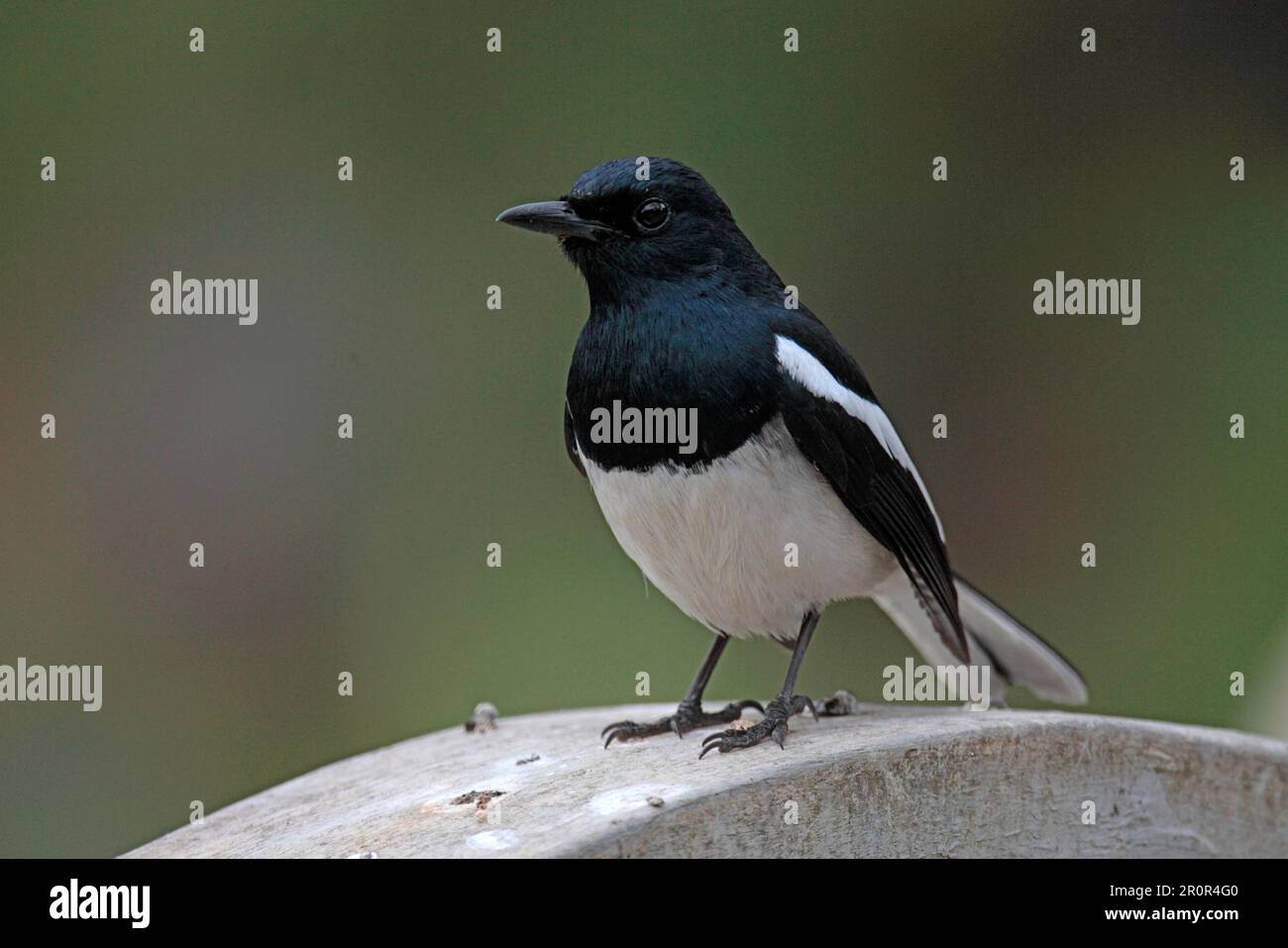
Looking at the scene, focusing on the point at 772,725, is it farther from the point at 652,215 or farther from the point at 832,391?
the point at 652,215

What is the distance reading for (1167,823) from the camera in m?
3.02

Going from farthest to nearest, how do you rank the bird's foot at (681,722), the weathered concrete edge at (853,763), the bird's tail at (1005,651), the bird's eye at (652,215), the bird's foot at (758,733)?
the bird's tail at (1005,651)
the bird's foot at (681,722)
the bird's eye at (652,215)
the bird's foot at (758,733)
the weathered concrete edge at (853,763)

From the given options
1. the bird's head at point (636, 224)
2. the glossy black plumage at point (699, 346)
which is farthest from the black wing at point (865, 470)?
the bird's head at point (636, 224)

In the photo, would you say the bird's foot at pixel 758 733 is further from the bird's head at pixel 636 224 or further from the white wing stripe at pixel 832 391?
the bird's head at pixel 636 224

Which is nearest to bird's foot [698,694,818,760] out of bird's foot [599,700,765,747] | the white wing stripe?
bird's foot [599,700,765,747]

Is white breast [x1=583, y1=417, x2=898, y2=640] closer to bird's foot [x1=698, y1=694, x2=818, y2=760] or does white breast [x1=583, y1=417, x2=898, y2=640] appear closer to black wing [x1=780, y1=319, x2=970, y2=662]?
black wing [x1=780, y1=319, x2=970, y2=662]

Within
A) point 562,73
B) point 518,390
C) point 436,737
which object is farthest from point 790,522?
point 562,73

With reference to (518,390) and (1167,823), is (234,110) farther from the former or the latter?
(1167,823)

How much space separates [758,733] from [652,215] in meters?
1.19

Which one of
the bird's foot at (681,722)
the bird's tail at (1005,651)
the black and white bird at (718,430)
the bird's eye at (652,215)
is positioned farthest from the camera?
the bird's tail at (1005,651)

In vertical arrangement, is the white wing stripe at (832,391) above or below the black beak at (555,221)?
below

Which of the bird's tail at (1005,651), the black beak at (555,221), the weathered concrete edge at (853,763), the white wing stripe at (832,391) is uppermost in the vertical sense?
the black beak at (555,221)

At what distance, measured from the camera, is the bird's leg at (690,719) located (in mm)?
3441

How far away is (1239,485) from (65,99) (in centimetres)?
531
